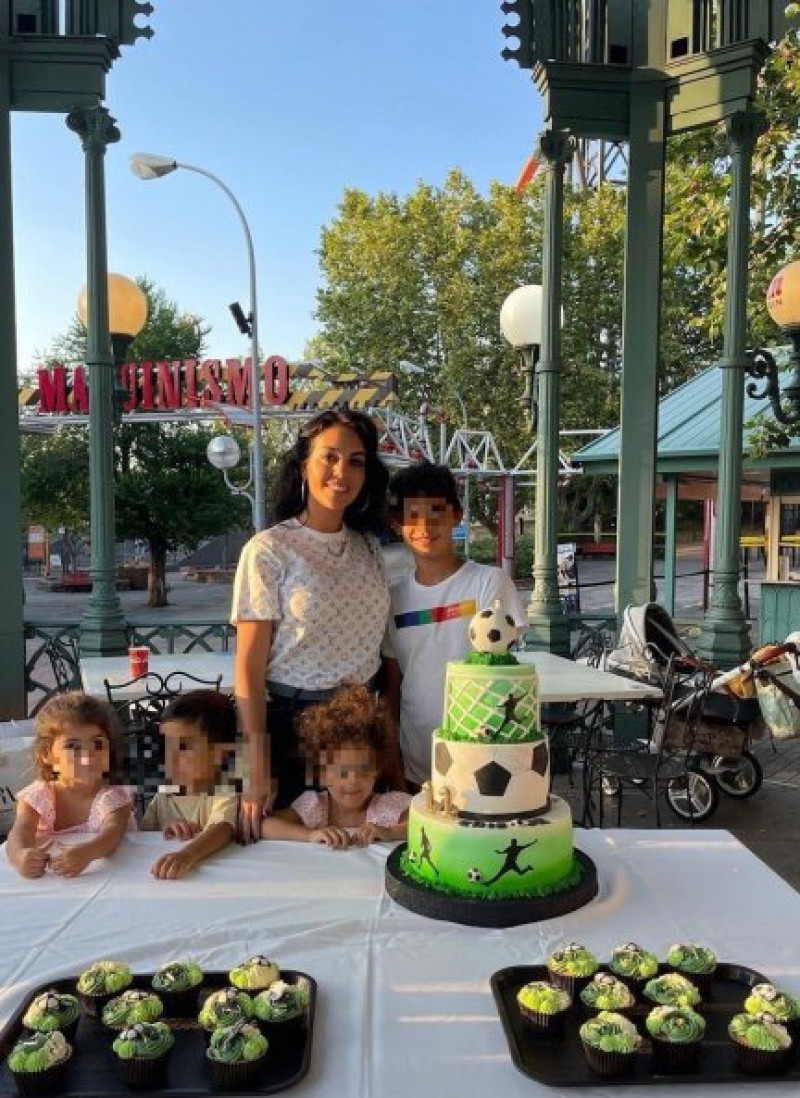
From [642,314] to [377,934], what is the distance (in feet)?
17.6

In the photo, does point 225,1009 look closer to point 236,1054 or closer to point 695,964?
point 236,1054

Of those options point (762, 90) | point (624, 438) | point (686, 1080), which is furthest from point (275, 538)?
point (762, 90)

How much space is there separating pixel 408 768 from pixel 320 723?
0.49 metres

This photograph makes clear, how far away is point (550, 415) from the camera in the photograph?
6.64 metres

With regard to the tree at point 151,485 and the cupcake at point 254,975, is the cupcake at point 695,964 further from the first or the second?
the tree at point 151,485

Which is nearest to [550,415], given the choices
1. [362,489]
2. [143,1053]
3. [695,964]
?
[362,489]

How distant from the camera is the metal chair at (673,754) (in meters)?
5.11

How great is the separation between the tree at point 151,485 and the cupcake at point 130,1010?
76.7 feet

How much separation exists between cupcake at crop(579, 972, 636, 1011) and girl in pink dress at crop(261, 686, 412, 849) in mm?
928

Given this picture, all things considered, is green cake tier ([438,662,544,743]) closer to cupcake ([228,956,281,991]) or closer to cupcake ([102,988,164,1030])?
cupcake ([228,956,281,991])

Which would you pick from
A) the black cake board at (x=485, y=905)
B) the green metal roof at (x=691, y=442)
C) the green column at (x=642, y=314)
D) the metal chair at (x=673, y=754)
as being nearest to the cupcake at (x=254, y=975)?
the black cake board at (x=485, y=905)

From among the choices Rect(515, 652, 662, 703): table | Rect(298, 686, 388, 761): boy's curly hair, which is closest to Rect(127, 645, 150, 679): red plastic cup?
Rect(515, 652, 662, 703): table

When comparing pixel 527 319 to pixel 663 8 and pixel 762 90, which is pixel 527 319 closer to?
pixel 663 8

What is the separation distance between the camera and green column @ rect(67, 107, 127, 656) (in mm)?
6023
